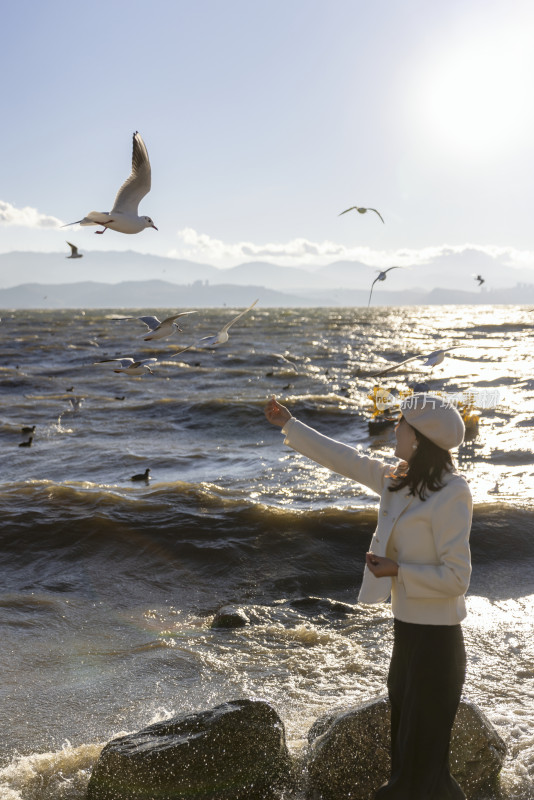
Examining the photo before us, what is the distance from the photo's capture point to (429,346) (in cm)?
4866

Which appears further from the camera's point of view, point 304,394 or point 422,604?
point 304,394

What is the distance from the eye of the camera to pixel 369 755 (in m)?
4.61

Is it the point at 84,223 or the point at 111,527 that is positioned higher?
the point at 84,223

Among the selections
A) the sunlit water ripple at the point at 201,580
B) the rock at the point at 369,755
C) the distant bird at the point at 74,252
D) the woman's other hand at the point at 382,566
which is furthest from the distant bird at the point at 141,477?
the woman's other hand at the point at 382,566

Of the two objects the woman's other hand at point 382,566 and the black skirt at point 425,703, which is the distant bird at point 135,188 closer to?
the woman's other hand at point 382,566

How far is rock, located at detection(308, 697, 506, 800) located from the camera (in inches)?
180

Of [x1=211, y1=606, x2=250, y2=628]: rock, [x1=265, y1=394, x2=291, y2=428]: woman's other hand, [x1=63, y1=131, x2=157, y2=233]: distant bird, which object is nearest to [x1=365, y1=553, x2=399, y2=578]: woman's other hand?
[x1=265, y1=394, x2=291, y2=428]: woman's other hand

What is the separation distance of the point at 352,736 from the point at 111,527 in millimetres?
7218

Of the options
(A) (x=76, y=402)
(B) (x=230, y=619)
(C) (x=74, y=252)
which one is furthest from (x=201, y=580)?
(A) (x=76, y=402)

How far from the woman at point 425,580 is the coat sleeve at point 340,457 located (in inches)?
4.8

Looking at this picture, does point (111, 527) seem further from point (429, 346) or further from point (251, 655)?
point (429, 346)

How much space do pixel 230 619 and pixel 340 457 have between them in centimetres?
466

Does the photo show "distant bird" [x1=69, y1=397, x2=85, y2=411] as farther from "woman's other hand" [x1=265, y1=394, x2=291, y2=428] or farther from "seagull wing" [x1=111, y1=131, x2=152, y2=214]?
"woman's other hand" [x1=265, y1=394, x2=291, y2=428]

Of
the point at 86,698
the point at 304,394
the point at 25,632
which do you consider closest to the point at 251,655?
the point at 86,698
